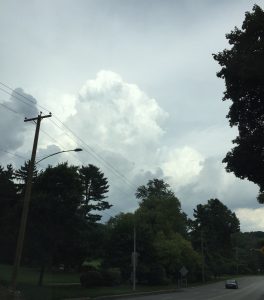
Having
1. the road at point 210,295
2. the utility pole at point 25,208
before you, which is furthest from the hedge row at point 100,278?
the utility pole at point 25,208

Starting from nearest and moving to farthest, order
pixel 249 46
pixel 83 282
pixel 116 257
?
pixel 249 46, pixel 83 282, pixel 116 257

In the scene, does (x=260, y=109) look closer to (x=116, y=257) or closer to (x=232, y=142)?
(x=232, y=142)

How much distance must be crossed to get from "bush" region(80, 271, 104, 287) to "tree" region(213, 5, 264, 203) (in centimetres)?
2681

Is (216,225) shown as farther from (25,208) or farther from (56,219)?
(25,208)

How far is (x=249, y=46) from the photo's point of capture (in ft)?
86.2

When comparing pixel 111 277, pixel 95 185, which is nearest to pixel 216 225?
pixel 95 185

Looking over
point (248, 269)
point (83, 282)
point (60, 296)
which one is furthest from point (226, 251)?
point (60, 296)

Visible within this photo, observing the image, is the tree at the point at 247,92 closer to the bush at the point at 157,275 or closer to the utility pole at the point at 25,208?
the utility pole at the point at 25,208

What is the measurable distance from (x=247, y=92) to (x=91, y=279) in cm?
3045

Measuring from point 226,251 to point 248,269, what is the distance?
3539cm

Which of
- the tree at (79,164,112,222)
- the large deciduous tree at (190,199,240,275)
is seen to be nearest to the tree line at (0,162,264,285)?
the tree at (79,164,112,222)

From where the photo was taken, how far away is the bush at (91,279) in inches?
2008

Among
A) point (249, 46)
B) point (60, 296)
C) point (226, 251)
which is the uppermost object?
point (226, 251)

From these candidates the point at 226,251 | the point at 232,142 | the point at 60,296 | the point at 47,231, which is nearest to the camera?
the point at 232,142
